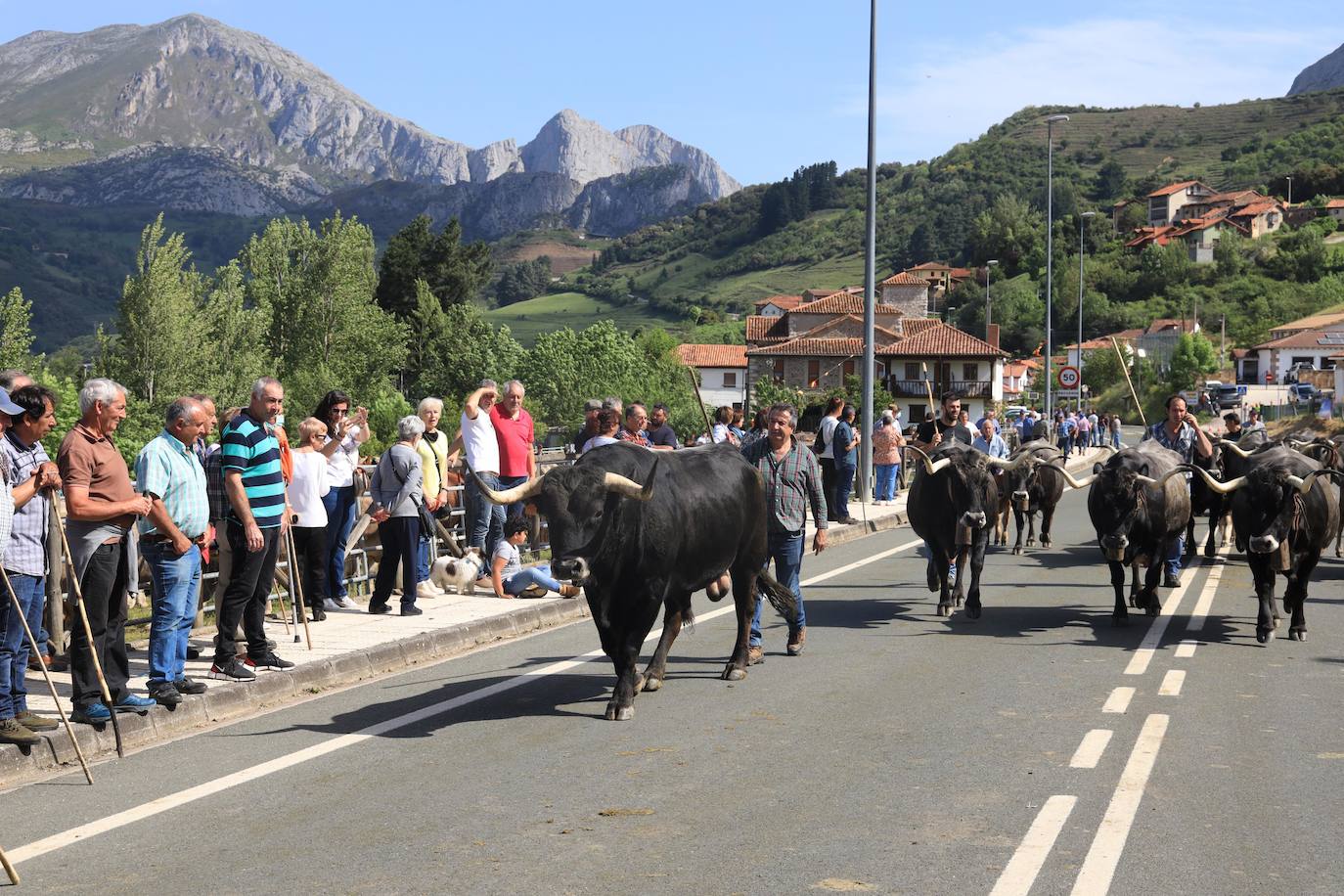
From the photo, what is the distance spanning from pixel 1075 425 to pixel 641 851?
153ft

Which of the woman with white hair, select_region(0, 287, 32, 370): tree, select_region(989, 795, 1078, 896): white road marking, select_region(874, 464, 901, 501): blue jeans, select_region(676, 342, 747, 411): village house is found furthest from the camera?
select_region(676, 342, 747, 411): village house

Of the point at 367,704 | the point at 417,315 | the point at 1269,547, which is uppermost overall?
the point at 417,315

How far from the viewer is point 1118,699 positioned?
9383mm

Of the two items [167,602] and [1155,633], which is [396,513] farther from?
[1155,633]

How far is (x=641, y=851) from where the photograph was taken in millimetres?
6074

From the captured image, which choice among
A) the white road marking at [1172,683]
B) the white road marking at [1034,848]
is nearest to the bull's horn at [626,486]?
the white road marking at [1034,848]

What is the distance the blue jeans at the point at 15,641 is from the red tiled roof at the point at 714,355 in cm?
11889

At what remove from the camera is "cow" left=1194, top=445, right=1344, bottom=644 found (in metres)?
11.7

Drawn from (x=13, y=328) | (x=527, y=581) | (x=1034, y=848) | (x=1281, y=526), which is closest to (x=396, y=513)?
(x=527, y=581)

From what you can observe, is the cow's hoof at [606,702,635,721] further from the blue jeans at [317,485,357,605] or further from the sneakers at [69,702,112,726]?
the blue jeans at [317,485,357,605]

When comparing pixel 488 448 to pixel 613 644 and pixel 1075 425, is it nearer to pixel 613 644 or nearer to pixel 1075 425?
pixel 613 644

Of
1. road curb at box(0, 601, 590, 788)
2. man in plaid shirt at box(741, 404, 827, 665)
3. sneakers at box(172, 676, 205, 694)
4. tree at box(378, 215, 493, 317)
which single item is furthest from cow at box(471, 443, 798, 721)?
tree at box(378, 215, 493, 317)

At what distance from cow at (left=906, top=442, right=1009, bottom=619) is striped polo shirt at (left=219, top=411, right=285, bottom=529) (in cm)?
617

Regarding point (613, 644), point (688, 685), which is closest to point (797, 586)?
point (688, 685)
